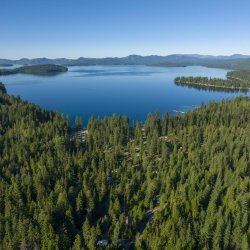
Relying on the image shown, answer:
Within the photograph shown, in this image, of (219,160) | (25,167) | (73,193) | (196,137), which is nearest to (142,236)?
(73,193)

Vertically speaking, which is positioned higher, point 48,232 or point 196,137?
point 196,137

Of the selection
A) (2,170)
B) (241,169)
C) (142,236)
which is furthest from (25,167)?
(241,169)

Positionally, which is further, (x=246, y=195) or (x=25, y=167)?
(x=25, y=167)

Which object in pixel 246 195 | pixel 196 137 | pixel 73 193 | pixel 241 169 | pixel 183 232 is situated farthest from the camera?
pixel 196 137

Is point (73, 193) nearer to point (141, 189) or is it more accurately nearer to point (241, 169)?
point (141, 189)

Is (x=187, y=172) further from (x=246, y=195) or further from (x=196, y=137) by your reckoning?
(x=196, y=137)

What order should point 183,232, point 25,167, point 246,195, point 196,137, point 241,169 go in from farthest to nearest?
point 196,137 → point 25,167 → point 241,169 → point 246,195 → point 183,232
